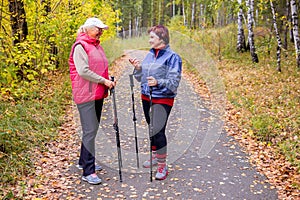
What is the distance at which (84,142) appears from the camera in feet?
16.1

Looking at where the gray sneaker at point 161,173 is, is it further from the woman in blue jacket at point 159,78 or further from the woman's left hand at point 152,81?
the woman's left hand at point 152,81

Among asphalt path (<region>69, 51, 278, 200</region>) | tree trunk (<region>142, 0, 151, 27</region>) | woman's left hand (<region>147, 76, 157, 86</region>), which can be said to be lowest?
asphalt path (<region>69, 51, 278, 200</region>)

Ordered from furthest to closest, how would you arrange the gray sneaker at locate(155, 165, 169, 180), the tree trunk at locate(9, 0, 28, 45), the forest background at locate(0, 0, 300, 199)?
the tree trunk at locate(9, 0, 28, 45)
the forest background at locate(0, 0, 300, 199)
the gray sneaker at locate(155, 165, 169, 180)

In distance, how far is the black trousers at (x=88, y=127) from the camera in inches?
189

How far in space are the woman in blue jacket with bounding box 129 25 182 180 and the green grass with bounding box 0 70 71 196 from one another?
6.89ft

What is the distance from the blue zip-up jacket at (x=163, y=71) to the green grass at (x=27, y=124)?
239 cm

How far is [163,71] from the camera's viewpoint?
4.84 meters

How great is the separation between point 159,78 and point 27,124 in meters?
3.34

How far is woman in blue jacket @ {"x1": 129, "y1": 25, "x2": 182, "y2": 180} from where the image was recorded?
15.6 feet

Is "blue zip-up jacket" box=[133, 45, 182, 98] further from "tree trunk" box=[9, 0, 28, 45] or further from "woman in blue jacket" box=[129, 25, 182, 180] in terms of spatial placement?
"tree trunk" box=[9, 0, 28, 45]

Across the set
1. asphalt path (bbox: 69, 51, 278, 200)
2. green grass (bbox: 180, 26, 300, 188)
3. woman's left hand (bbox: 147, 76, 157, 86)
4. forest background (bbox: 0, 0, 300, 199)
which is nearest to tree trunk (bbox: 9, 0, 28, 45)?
forest background (bbox: 0, 0, 300, 199)

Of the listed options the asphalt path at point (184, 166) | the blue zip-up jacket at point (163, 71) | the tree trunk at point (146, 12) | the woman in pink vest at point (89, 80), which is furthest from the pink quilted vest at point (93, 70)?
the tree trunk at point (146, 12)

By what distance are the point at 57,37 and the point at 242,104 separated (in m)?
5.69

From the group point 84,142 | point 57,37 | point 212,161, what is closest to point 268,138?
point 212,161
